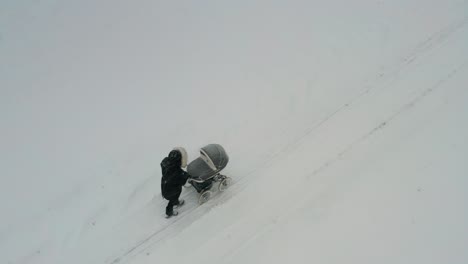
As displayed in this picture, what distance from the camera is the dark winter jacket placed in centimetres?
550

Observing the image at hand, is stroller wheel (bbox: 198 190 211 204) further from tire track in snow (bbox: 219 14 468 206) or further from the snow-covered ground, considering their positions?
tire track in snow (bbox: 219 14 468 206)

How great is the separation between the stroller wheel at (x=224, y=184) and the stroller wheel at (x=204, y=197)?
0.22 meters

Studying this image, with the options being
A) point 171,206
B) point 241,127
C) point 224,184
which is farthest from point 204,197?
point 241,127

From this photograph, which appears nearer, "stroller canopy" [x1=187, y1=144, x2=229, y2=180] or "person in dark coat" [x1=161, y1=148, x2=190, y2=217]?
"person in dark coat" [x1=161, y1=148, x2=190, y2=217]

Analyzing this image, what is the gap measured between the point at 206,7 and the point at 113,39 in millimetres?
2680

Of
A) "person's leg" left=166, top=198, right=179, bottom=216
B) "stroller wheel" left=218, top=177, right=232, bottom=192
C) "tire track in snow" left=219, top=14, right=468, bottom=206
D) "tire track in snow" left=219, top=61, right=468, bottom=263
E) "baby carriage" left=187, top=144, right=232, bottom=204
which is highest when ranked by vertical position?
"baby carriage" left=187, top=144, right=232, bottom=204

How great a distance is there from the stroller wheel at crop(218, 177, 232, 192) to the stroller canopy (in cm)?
48

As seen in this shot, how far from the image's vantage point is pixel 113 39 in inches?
378

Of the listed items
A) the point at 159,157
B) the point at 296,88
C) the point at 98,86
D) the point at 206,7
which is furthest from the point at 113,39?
the point at 296,88

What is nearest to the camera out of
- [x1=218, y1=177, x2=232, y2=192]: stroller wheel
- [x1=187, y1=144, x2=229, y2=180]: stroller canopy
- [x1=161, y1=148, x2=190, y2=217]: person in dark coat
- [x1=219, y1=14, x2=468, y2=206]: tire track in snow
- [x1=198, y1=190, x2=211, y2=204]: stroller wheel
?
[x1=161, y1=148, x2=190, y2=217]: person in dark coat

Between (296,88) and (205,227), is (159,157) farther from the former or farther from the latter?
(296,88)

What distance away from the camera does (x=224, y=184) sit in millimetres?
6281

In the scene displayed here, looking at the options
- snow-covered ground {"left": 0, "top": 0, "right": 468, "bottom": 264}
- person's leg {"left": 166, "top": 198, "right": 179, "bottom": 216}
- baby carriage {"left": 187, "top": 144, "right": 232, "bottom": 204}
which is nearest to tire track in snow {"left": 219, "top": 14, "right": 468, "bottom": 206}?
snow-covered ground {"left": 0, "top": 0, "right": 468, "bottom": 264}

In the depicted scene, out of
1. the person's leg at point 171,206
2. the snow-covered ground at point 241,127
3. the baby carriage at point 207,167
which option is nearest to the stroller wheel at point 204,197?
the baby carriage at point 207,167
